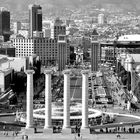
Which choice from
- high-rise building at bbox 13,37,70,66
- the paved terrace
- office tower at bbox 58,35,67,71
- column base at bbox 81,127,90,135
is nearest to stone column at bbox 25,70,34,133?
the paved terrace

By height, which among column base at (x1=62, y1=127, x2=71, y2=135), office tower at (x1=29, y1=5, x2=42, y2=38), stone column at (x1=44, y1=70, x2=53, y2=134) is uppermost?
office tower at (x1=29, y1=5, x2=42, y2=38)

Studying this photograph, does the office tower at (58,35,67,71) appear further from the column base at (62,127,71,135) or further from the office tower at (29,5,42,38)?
the office tower at (29,5,42,38)

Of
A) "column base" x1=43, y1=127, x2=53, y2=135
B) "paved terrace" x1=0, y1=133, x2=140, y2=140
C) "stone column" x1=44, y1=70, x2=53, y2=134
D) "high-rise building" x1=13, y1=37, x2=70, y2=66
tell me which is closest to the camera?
"paved terrace" x1=0, y1=133, x2=140, y2=140

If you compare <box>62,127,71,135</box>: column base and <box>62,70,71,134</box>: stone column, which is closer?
<box>62,70,71,134</box>: stone column

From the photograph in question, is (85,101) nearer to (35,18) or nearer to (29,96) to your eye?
(29,96)

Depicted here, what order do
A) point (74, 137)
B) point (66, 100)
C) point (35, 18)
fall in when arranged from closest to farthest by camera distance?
point (74, 137), point (66, 100), point (35, 18)

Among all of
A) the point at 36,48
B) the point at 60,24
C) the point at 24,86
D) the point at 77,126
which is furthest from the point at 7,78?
the point at 60,24

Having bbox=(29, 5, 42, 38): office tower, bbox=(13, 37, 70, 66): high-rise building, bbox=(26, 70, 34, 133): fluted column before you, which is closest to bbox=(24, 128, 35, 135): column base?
bbox=(26, 70, 34, 133): fluted column

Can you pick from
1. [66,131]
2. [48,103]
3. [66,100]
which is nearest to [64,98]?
[66,100]

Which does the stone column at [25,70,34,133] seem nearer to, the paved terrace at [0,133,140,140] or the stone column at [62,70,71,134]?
the paved terrace at [0,133,140,140]

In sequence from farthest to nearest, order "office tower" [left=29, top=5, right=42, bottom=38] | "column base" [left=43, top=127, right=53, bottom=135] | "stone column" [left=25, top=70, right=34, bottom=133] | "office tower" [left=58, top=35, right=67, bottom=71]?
"office tower" [left=29, top=5, right=42, bottom=38]
"office tower" [left=58, top=35, right=67, bottom=71]
"column base" [left=43, top=127, right=53, bottom=135]
"stone column" [left=25, top=70, right=34, bottom=133]

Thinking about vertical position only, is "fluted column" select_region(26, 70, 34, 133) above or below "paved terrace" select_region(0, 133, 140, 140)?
above
